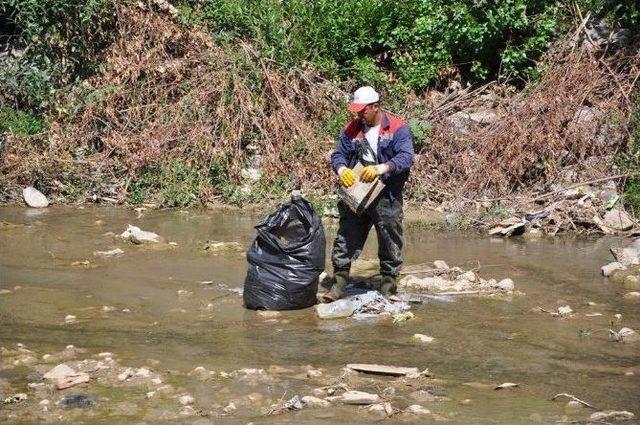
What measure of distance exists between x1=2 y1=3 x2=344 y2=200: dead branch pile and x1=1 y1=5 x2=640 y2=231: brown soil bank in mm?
17

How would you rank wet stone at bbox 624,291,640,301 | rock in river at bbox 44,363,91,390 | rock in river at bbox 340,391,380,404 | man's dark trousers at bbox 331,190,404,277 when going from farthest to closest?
wet stone at bbox 624,291,640,301 → man's dark trousers at bbox 331,190,404,277 → rock in river at bbox 44,363,91,390 → rock in river at bbox 340,391,380,404

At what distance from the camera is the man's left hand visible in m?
7.55

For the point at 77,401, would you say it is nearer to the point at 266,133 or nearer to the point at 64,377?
the point at 64,377

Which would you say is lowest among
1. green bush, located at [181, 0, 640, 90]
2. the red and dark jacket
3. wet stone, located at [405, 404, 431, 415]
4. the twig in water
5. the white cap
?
wet stone, located at [405, 404, 431, 415]

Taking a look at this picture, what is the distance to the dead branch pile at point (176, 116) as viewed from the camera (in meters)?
12.3

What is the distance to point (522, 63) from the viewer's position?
44.7 ft

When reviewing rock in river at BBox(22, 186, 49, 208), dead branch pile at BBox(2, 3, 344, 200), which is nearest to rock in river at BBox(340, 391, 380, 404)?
dead branch pile at BBox(2, 3, 344, 200)

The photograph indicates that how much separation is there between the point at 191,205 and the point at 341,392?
6256mm

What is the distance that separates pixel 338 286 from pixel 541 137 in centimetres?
490

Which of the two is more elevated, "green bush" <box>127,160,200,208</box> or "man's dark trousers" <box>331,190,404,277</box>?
"man's dark trousers" <box>331,190,404,277</box>

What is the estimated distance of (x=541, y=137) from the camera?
1213 cm

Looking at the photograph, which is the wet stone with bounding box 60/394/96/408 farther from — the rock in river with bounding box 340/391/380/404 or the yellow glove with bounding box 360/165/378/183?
the yellow glove with bounding box 360/165/378/183

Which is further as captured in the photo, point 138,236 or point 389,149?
point 138,236

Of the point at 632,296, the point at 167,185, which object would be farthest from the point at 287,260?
the point at 167,185
